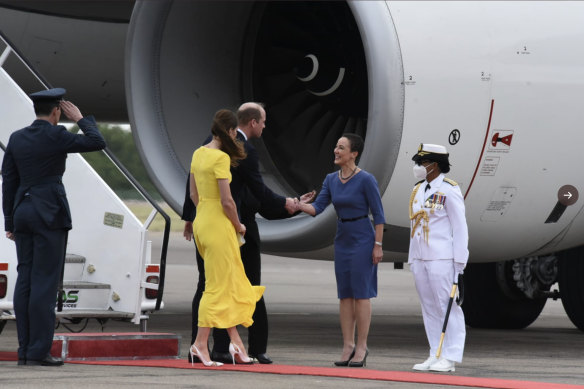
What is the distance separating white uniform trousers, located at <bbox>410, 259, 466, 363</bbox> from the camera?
7680 millimetres

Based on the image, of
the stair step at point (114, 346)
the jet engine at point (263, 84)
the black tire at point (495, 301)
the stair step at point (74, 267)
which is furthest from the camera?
the black tire at point (495, 301)

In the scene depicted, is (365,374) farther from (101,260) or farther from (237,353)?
(101,260)

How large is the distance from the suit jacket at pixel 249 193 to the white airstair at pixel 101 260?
0.90 metres

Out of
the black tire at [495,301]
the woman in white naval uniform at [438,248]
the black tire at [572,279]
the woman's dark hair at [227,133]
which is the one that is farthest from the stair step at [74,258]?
the black tire at [495,301]

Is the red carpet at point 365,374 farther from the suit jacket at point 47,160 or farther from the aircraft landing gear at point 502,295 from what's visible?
the aircraft landing gear at point 502,295

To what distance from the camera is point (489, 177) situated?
8500 millimetres

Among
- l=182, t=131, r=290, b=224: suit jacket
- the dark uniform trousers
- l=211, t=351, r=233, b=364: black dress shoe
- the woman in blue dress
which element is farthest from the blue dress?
the dark uniform trousers

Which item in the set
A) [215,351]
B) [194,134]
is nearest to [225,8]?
[194,134]

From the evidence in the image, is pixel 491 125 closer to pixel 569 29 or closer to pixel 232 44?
pixel 569 29

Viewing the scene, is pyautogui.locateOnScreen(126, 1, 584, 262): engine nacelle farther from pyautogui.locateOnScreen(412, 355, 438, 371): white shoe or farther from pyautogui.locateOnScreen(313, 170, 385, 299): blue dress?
pyautogui.locateOnScreen(412, 355, 438, 371): white shoe

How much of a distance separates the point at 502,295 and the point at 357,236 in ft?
12.7

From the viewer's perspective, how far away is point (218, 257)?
7359 mm

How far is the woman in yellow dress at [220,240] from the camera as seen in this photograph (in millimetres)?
7344

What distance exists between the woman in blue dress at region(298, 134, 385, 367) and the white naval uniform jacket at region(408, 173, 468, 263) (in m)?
0.22
